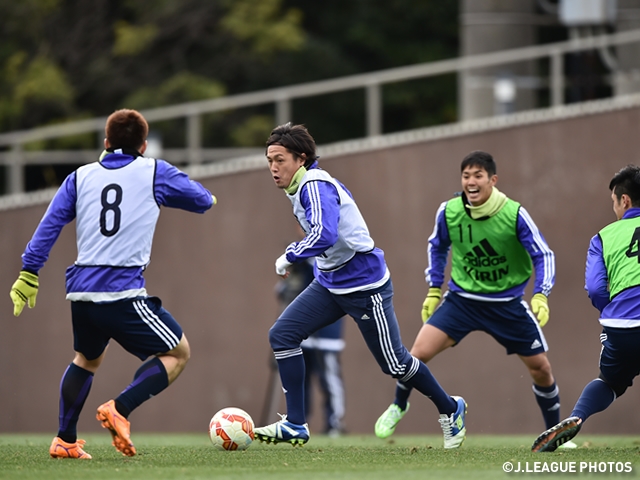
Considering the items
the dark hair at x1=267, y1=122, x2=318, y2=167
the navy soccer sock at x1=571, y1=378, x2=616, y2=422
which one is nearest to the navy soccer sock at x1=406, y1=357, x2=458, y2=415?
the navy soccer sock at x1=571, y1=378, x2=616, y2=422

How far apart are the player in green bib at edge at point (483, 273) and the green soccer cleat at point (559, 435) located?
135 cm

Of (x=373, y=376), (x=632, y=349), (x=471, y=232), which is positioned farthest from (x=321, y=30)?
(x=632, y=349)

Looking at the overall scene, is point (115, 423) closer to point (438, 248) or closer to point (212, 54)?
point (438, 248)

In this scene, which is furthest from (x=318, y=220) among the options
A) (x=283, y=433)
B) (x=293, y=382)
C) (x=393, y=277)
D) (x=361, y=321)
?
(x=393, y=277)

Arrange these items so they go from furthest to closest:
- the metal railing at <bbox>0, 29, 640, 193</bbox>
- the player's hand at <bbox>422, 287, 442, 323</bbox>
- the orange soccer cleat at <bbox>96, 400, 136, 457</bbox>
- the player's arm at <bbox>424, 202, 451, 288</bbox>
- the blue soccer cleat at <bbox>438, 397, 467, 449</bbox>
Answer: the metal railing at <bbox>0, 29, 640, 193</bbox>, the player's hand at <bbox>422, 287, 442, 323</bbox>, the player's arm at <bbox>424, 202, 451, 288</bbox>, the blue soccer cleat at <bbox>438, 397, 467, 449</bbox>, the orange soccer cleat at <bbox>96, 400, 136, 457</bbox>

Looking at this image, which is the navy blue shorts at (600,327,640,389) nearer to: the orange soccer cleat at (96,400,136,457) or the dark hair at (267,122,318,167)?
the dark hair at (267,122,318,167)

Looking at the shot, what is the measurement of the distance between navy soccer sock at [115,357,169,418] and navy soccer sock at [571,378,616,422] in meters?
2.71

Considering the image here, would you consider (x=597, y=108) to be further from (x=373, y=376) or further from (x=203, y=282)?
(x=203, y=282)

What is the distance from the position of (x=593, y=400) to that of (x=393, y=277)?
7.06m

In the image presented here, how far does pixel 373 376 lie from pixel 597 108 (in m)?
4.52

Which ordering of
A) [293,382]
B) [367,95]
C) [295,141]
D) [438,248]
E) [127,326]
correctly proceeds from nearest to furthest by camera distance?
[127,326] < [295,141] < [293,382] < [438,248] < [367,95]

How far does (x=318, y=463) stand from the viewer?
6.79 m

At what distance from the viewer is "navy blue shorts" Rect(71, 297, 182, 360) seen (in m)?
6.90

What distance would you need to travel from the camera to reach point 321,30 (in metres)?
24.8
